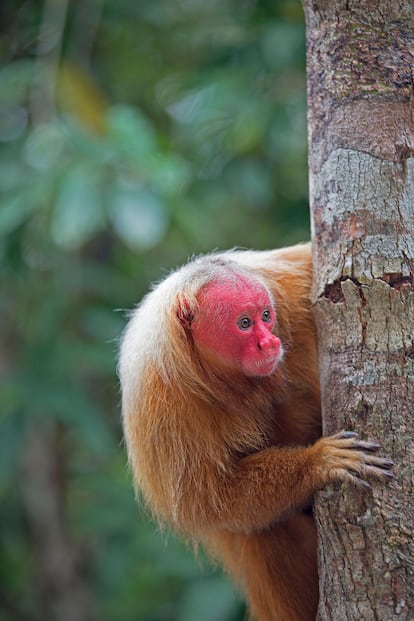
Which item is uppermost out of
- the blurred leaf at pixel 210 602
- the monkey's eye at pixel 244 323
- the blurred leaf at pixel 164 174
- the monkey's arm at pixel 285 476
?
the blurred leaf at pixel 164 174

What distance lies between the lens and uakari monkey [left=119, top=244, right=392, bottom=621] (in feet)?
8.73

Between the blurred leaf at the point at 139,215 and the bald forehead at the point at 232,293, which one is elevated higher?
the blurred leaf at the point at 139,215

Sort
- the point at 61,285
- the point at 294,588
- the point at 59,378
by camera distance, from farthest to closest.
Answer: the point at 61,285 → the point at 59,378 → the point at 294,588

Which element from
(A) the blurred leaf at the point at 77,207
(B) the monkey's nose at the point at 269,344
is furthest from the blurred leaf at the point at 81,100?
(B) the monkey's nose at the point at 269,344

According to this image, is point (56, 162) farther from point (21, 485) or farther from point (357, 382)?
point (21, 485)

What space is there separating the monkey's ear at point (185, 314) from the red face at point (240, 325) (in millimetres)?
25

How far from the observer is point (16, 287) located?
5.16 m

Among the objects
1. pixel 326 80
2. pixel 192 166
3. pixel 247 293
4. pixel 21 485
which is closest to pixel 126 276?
pixel 192 166

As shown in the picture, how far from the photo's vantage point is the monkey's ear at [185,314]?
2760 mm

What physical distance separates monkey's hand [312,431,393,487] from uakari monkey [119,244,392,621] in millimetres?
110

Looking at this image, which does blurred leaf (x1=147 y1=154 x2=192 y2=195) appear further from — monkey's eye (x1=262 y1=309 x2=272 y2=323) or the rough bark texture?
the rough bark texture

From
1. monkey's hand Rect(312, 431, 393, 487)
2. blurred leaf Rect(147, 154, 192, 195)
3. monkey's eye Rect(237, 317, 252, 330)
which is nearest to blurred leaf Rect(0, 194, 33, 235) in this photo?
blurred leaf Rect(147, 154, 192, 195)

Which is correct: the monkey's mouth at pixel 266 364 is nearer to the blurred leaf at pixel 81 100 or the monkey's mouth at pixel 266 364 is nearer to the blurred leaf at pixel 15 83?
the blurred leaf at pixel 81 100

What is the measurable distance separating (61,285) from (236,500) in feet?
7.75
